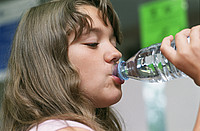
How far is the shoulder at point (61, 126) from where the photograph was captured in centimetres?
76

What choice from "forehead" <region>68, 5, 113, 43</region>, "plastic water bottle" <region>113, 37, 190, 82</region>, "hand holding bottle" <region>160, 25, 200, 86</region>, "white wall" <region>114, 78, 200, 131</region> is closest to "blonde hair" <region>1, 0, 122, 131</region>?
"forehead" <region>68, 5, 113, 43</region>

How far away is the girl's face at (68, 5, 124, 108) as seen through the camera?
2.98ft

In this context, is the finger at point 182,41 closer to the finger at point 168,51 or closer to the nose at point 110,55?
the finger at point 168,51

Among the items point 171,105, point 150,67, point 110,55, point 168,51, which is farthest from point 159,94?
point 168,51

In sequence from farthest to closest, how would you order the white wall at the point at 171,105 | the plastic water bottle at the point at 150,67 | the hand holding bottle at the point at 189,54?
the white wall at the point at 171,105, the plastic water bottle at the point at 150,67, the hand holding bottle at the point at 189,54

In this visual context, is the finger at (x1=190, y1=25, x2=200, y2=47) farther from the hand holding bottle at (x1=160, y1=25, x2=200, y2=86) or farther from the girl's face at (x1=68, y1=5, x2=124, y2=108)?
the girl's face at (x1=68, y1=5, x2=124, y2=108)

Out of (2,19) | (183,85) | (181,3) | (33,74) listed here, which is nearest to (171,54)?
(33,74)

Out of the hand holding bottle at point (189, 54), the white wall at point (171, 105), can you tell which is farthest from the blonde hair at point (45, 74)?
the white wall at point (171, 105)

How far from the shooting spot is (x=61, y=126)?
0.77 m

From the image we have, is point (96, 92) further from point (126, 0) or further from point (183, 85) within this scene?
point (126, 0)

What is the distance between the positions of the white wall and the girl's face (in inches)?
23.3

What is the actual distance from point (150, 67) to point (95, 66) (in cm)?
19

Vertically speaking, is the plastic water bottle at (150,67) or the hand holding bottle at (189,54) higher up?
the hand holding bottle at (189,54)

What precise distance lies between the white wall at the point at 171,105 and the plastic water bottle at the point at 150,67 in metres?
0.45
